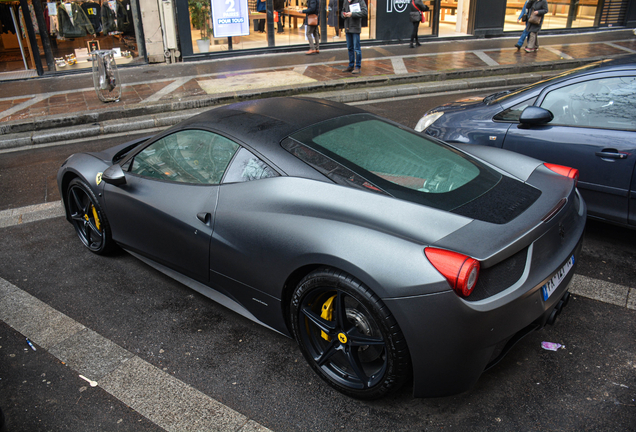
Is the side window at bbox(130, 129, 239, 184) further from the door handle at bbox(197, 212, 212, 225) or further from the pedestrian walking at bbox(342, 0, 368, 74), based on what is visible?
the pedestrian walking at bbox(342, 0, 368, 74)

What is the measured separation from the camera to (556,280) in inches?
102

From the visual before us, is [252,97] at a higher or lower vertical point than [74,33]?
lower

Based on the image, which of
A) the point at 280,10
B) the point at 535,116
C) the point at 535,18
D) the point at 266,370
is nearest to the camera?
the point at 266,370

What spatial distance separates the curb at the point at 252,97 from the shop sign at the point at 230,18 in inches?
213

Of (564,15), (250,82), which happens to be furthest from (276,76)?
(564,15)

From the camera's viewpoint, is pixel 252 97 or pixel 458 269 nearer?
pixel 458 269

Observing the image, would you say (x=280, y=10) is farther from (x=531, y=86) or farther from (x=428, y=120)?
(x=531, y=86)

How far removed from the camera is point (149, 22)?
45.0 feet

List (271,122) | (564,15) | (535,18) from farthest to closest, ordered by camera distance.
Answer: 1. (564,15)
2. (535,18)
3. (271,122)

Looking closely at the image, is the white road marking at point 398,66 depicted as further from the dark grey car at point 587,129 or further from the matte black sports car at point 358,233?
the matte black sports car at point 358,233

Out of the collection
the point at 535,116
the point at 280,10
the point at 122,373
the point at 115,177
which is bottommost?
the point at 122,373

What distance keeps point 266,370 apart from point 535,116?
2976 millimetres

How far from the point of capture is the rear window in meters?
2.70

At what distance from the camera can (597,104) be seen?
4047 millimetres
